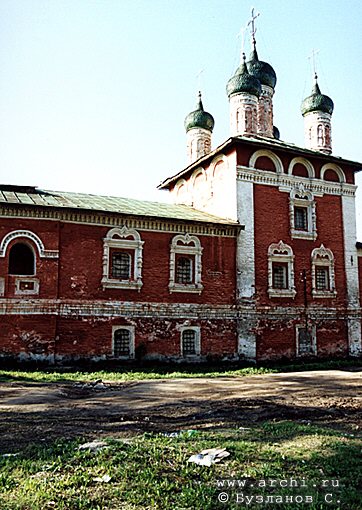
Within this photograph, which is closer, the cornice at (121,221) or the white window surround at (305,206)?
the cornice at (121,221)

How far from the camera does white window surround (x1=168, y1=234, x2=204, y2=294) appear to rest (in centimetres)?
1614

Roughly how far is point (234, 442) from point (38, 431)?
2505 mm

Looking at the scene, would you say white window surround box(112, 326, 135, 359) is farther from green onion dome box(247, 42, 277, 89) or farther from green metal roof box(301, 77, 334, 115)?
green metal roof box(301, 77, 334, 115)

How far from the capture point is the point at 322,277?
19.2 metres

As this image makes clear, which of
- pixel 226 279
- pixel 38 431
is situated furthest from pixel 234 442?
pixel 226 279

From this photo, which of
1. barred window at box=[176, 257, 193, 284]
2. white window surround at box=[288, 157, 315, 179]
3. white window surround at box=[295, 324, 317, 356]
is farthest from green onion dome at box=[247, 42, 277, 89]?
white window surround at box=[295, 324, 317, 356]

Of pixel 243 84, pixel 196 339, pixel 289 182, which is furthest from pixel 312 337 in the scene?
pixel 243 84

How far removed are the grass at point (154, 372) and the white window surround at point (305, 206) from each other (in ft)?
15.9

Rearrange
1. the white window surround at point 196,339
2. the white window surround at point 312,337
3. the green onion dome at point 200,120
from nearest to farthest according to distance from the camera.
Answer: the white window surround at point 196,339 → the white window surround at point 312,337 → the green onion dome at point 200,120

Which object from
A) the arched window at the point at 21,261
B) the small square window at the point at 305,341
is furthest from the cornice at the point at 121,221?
the small square window at the point at 305,341

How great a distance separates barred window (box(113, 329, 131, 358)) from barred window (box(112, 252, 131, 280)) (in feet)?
5.67

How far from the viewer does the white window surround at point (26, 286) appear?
45.5ft

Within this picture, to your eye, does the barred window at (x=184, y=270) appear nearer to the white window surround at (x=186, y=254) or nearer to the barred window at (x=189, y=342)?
the white window surround at (x=186, y=254)

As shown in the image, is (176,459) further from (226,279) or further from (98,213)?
(226,279)
